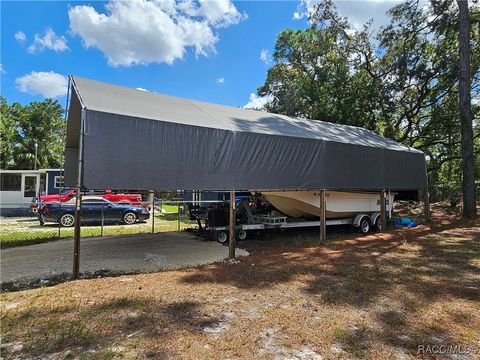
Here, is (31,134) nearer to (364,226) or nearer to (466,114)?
(364,226)

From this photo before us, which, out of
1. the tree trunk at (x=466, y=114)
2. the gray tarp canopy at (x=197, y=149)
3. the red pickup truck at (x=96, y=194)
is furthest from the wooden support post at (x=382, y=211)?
the red pickup truck at (x=96, y=194)

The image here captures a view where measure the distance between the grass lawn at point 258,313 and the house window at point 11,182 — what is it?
2203 cm

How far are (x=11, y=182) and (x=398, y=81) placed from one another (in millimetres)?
26988

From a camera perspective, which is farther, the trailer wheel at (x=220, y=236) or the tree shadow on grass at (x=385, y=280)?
the trailer wheel at (x=220, y=236)

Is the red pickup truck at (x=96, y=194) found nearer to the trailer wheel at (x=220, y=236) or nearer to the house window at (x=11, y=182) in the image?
the trailer wheel at (x=220, y=236)

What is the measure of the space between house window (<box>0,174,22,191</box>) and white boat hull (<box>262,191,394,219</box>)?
2083cm

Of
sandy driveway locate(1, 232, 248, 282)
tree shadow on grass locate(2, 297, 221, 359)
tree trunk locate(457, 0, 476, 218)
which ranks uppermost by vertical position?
tree trunk locate(457, 0, 476, 218)

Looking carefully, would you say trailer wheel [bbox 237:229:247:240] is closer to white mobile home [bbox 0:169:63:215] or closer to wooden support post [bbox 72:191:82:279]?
wooden support post [bbox 72:191:82:279]

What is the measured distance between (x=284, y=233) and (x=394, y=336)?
8505mm

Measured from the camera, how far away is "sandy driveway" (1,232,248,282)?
686 cm

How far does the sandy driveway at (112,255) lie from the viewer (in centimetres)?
686

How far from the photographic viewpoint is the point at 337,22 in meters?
23.7

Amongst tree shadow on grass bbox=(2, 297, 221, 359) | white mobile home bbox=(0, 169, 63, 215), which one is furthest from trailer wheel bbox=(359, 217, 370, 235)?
white mobile home bbox=(0, 169, 63, 215)

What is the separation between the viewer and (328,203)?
11523 millimetres
